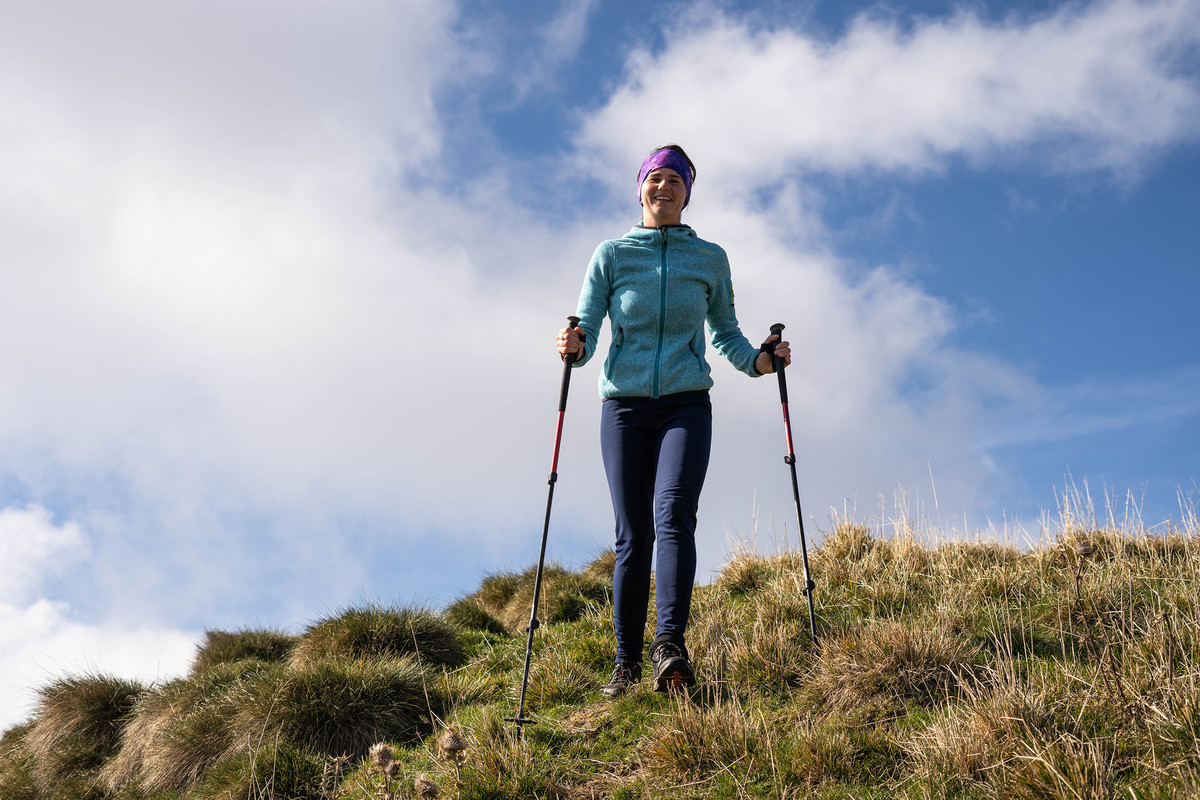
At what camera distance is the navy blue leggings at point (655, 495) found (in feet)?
14.4

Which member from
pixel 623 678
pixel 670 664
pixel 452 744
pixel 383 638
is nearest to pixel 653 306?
pixel 670 664

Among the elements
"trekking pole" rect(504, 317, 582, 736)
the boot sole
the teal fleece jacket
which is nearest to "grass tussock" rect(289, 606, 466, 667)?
"trekking pole" rect(504, 317, 582, 736)

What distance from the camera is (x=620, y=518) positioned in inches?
186

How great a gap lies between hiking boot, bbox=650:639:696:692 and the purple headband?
2.80 m

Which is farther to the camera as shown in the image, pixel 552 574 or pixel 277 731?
pixel 552 574

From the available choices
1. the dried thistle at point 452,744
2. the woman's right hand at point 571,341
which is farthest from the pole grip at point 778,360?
the dried thistle at point 452,744

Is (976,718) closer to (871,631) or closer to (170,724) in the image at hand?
(871,631)

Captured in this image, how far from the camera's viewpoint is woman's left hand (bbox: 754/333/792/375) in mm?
5176

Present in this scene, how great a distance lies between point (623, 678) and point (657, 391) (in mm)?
1807

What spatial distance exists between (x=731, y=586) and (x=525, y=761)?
12.6 feet

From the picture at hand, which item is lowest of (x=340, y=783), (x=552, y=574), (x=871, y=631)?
(x=340, y=783)

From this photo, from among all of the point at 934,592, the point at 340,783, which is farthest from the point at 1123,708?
the point at 340,783

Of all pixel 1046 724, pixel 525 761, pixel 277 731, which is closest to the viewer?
pixel 1046 724

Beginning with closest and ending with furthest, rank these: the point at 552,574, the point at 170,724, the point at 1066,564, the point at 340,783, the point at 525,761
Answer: the point at 525,761 < the point at 340,783 < the point at 1066,564 < the point at 170,724 < the point at 552,574
